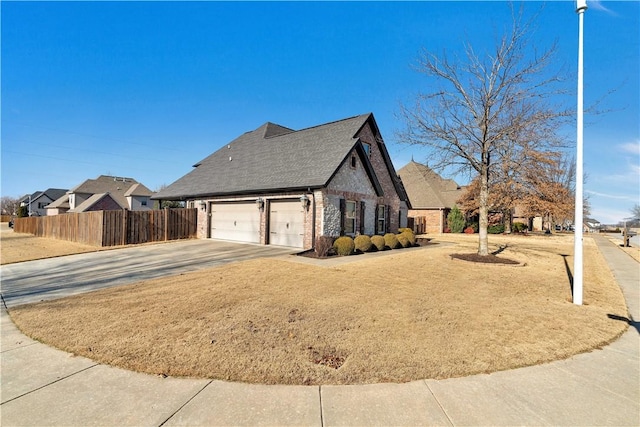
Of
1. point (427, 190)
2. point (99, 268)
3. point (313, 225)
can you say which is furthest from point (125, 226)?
point (427, 190)

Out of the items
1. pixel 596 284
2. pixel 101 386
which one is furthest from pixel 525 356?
pixel 596 284

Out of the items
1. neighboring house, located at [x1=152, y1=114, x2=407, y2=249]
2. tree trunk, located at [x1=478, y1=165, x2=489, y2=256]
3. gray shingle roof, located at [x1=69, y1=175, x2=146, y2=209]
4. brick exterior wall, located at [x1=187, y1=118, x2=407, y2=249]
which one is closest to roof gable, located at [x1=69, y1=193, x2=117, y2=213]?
gray shingle roof, located at [x1=69, y1=175, x2=146, y2=209]

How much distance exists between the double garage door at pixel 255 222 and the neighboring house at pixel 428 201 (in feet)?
59.3

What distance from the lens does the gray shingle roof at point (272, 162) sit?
1534 centimetres

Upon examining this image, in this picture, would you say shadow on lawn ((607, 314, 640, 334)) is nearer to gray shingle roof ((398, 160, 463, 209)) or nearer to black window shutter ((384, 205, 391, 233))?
black window shutter ((384, 205, 391, 233))

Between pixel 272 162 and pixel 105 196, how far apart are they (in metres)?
39.8

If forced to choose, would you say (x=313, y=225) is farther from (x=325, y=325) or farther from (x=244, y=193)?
(x=325, y=325)

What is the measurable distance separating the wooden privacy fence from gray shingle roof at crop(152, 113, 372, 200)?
2230 millimetres

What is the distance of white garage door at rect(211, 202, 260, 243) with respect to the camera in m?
17.1

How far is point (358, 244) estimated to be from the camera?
553 inches

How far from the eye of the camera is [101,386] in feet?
10.3

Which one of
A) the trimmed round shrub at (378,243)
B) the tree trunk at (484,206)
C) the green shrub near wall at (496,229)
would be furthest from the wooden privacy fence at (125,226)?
the green shrub near wall at (496,229)

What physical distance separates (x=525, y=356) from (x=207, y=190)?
19181 millimetres

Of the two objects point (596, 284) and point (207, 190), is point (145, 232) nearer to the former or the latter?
point (207, 190)
